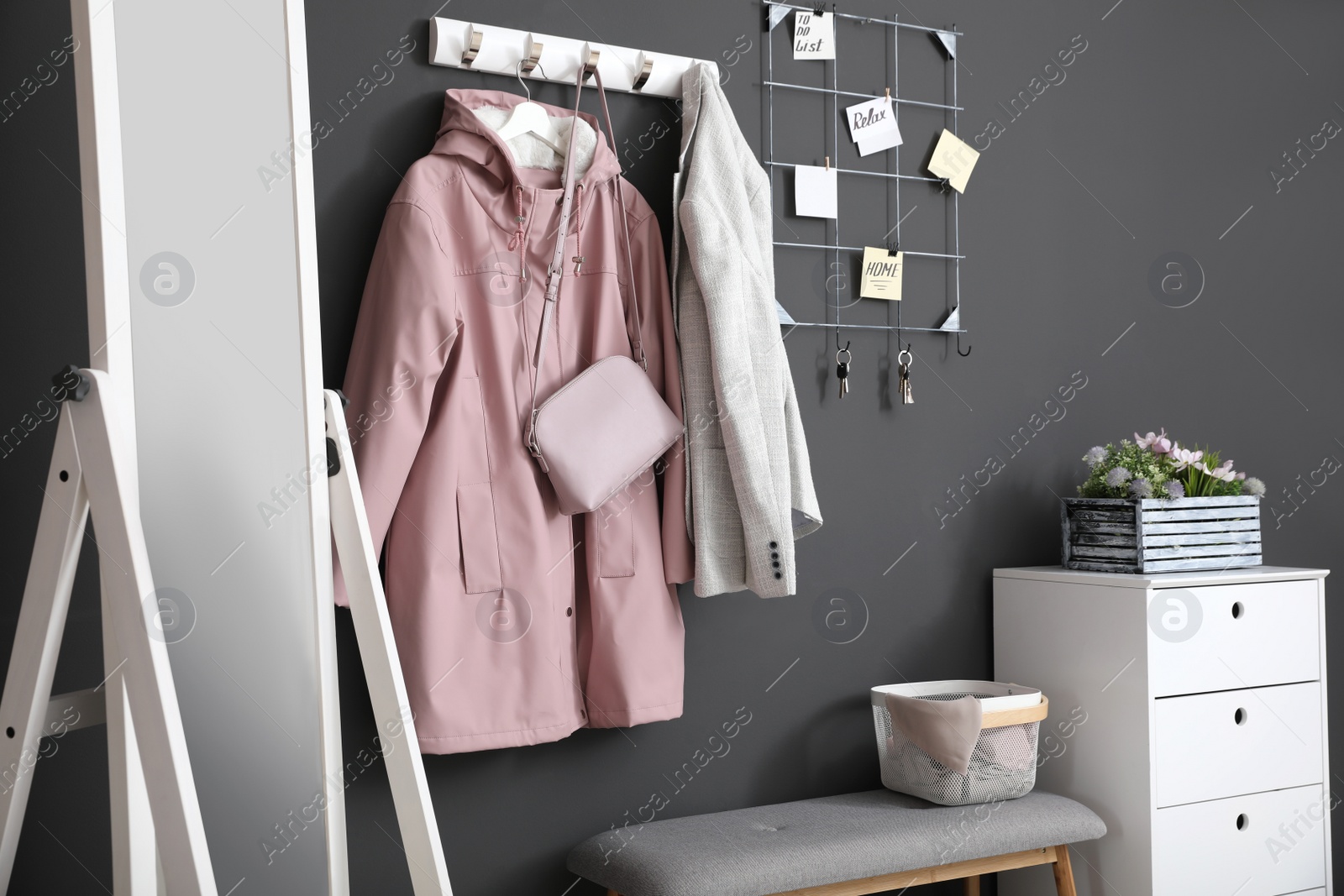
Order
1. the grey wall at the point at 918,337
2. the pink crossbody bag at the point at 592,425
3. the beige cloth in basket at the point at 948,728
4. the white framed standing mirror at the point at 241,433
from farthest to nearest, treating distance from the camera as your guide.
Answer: the beige cloth in basket at the point at 948,728, the pink crossbody bag at the point at 592,425, the grey wall at the point at 918,337, the white framed standing mirror at the point at 241,433

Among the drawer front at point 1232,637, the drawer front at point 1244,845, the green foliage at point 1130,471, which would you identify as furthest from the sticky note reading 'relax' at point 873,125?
the drawer front at point 1244,845

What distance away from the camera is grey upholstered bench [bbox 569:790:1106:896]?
1.67 m

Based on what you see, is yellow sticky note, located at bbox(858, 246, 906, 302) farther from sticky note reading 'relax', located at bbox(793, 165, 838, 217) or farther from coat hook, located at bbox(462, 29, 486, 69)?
coat hook, located at bbox(462, 29, 486, 69)

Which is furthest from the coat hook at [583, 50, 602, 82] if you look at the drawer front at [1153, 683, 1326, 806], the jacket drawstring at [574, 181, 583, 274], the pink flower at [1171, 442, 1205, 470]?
the drawer front at [1153, 683, 1326, 806]

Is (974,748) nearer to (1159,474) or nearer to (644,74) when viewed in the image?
(1159,474)

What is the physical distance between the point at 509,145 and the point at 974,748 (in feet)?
4.42

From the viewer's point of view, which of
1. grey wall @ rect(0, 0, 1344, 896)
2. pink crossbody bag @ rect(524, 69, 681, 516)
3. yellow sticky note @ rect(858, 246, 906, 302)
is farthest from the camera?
yellow sticky note @ rect(858, 246, 906, 302)

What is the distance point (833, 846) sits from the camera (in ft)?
5.71

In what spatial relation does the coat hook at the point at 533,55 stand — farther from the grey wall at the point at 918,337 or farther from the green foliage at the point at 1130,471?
the green foliage at the point at 1130,471

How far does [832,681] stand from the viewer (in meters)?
2.21

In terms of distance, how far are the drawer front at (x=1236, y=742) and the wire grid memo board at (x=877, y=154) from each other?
2.83 feet

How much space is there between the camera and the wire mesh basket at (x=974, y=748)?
6.25ft

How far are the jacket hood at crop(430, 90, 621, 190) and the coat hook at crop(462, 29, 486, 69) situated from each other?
64 mm

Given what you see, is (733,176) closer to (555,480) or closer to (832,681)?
(555,480)
